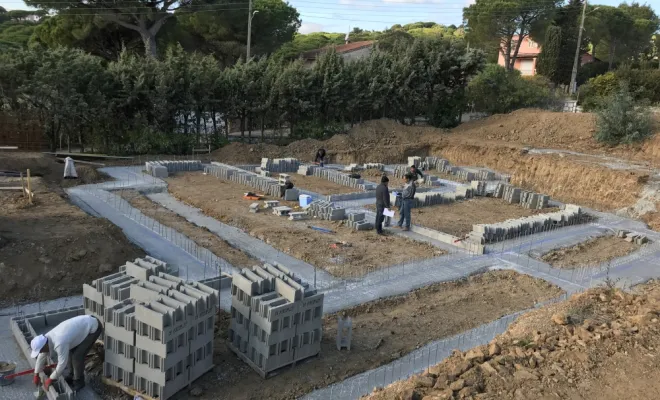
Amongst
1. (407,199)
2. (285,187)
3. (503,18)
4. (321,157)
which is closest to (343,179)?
(321,157)

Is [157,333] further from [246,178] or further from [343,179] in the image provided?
[343,179]

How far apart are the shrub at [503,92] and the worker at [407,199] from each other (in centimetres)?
1837

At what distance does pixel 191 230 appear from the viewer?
437 inches

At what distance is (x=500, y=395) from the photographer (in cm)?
492

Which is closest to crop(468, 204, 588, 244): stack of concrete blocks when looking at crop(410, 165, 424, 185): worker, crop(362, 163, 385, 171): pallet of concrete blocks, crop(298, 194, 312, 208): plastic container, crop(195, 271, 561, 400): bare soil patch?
crop(195, 271, 561, 400): bare soil patch

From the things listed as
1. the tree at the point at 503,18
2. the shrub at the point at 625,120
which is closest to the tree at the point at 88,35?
the shrub at the point at 625,120

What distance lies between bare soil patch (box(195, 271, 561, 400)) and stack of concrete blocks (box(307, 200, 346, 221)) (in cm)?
401

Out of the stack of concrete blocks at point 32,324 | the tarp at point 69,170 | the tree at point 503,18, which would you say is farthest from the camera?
the tree at point 503,18

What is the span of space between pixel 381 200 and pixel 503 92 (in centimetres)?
1940

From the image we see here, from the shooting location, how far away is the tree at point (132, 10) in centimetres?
2420

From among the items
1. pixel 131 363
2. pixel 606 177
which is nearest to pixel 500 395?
pixel 131 363

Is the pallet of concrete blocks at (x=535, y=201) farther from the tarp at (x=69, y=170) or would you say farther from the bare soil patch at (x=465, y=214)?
the tarp at (x=69, y=170)

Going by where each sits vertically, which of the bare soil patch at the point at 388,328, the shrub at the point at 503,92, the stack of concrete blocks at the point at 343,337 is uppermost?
the shrub at the point at 503,92

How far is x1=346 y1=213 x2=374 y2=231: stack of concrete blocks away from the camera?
11.8 meters
